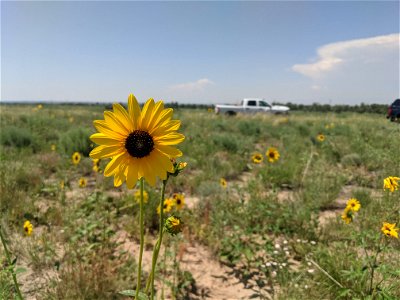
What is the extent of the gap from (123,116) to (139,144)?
0.14 metres

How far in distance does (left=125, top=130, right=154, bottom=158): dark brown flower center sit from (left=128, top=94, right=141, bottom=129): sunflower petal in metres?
0.04

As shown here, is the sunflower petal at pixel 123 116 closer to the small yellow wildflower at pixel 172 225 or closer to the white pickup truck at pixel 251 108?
the small yellow wildflower at pixel 172 225

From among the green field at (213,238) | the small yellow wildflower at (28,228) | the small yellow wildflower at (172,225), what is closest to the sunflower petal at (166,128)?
the small yellow wildflower at (172,225)

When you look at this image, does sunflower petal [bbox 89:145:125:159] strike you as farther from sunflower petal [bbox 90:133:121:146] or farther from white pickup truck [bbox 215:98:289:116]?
white pickup truck [bbox 215:98:289:116]

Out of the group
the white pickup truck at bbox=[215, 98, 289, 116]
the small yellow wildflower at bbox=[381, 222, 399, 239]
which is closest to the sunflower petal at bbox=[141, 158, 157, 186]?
the small yellow wildflower at bbox=[381, 222, 399, 239]

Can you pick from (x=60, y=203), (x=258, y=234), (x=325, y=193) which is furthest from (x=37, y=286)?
(x=325, y=193)

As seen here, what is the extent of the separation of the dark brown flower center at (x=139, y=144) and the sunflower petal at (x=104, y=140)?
0.05 m

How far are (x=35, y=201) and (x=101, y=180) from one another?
115 cm

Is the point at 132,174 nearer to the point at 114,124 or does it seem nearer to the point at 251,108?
the point at 114,124

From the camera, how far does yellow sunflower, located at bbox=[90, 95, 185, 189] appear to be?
1.26m

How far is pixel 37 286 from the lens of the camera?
8.00 ft

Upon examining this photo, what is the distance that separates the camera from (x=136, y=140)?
50.8 inches

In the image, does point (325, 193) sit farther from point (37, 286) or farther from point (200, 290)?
point (37, 286)

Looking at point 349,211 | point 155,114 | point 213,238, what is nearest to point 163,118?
point 155,114
